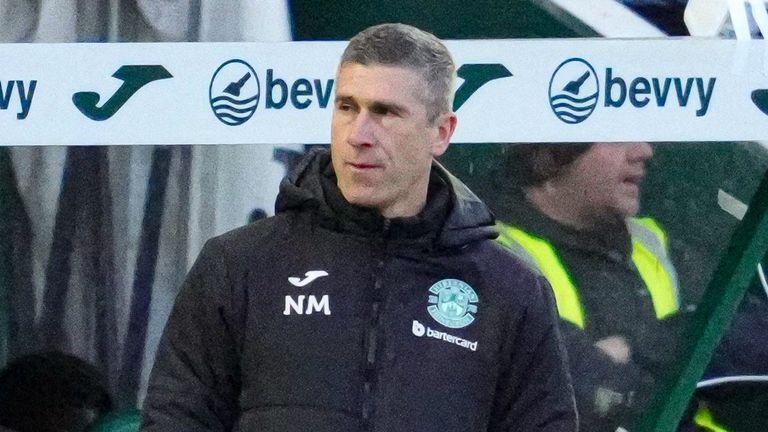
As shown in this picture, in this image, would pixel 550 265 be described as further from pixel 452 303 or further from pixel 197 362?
pixel 197 362

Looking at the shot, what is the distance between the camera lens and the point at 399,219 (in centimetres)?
227

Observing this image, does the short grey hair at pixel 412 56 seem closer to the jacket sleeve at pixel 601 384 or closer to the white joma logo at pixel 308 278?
the white joma logo at pixel 308 278

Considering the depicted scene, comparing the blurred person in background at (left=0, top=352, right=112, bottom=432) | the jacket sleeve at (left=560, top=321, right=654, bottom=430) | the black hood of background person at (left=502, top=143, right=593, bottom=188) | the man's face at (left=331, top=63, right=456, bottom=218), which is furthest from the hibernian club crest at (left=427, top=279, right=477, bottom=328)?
the blurred person in background at (left=0, top=352, right=112, bottom=432)

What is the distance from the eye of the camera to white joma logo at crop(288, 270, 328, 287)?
2275 millimetres

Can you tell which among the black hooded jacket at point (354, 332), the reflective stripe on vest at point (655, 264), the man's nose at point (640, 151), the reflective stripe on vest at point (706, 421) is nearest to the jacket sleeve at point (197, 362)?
the black hooded jacket at point (354, 332)

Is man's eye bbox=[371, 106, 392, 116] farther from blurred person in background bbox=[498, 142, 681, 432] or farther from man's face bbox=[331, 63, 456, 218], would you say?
blurred person in background bbox=[498, 142, 681, 432]

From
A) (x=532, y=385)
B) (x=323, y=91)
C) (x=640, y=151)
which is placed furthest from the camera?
(x=640, y=151)

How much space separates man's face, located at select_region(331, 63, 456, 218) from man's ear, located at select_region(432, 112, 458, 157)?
0.07ft

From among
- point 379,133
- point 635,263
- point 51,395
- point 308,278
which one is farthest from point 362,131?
point 51,395

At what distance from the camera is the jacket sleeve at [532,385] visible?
2309mm

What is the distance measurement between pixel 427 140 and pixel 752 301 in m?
1.83

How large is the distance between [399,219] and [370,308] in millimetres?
149

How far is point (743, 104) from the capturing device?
349cm

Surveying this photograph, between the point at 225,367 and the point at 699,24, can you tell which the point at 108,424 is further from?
the point at 699,24
